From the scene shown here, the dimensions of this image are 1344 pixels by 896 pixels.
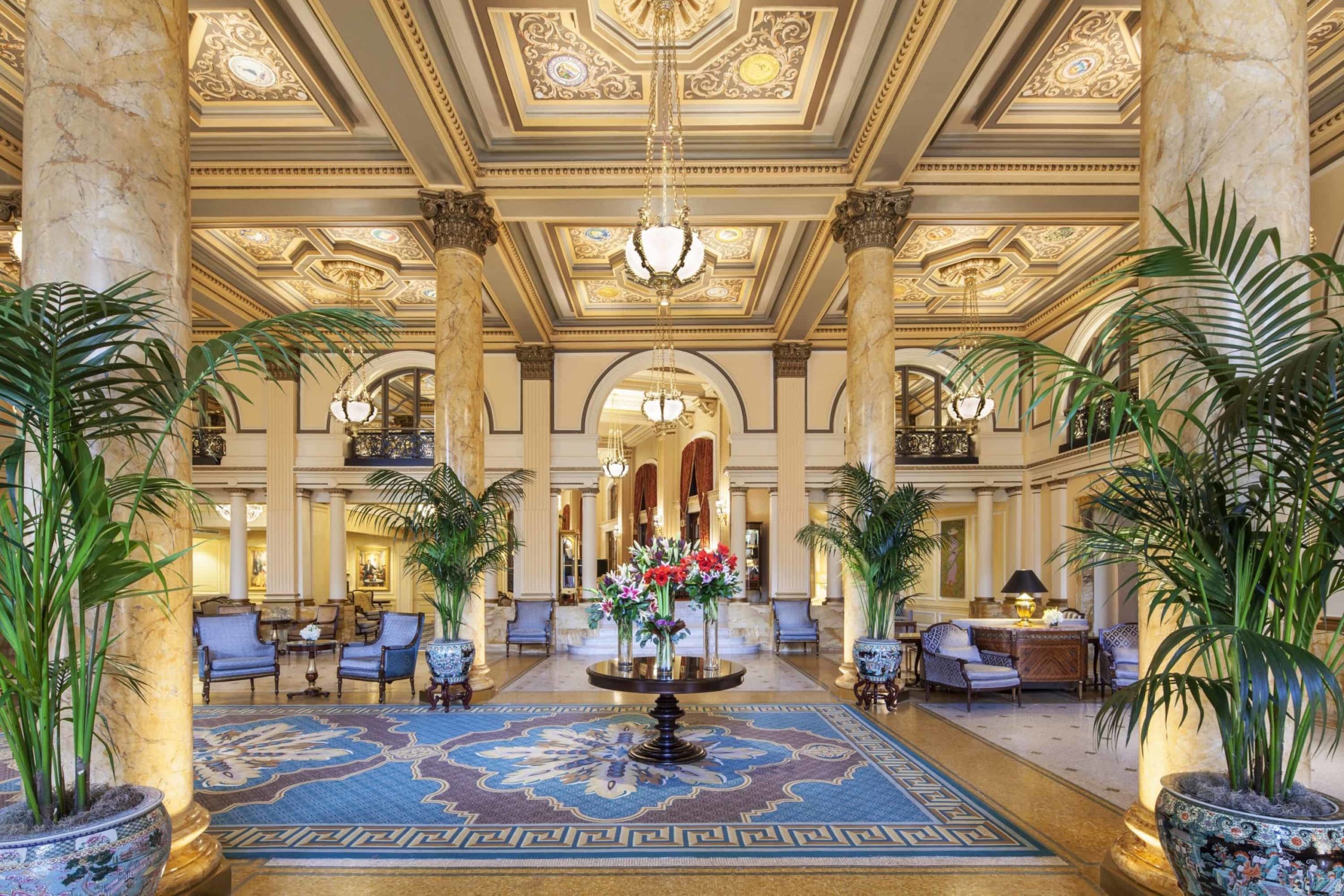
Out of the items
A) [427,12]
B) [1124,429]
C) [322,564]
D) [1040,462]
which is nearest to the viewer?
[427,12]

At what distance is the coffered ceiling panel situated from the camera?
10648mm

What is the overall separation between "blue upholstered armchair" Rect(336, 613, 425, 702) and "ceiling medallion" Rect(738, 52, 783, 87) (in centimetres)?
629

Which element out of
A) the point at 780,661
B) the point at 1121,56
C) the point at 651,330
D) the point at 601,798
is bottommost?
the point at 780,661

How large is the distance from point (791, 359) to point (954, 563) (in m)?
6.94

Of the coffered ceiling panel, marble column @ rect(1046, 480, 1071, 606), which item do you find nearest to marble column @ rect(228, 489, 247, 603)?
the coffered ceiling panel

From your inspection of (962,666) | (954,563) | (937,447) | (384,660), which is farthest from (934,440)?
(384,660)


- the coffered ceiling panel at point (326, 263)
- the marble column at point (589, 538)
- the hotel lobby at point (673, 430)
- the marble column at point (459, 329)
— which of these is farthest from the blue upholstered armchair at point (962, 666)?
the coffered ceiling panel at point (326, 263)

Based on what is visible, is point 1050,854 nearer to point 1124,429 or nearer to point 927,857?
point 927,857

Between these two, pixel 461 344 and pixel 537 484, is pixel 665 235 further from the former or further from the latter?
pixel 537 484

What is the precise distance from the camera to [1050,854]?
3834 millimetres

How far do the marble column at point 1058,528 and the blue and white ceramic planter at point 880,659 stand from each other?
24.7 ft

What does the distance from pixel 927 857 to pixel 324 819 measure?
3.21 meters

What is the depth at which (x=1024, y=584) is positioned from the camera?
9.88 meters

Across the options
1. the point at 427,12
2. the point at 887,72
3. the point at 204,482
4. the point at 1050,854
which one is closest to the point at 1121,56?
the point at 887,72
